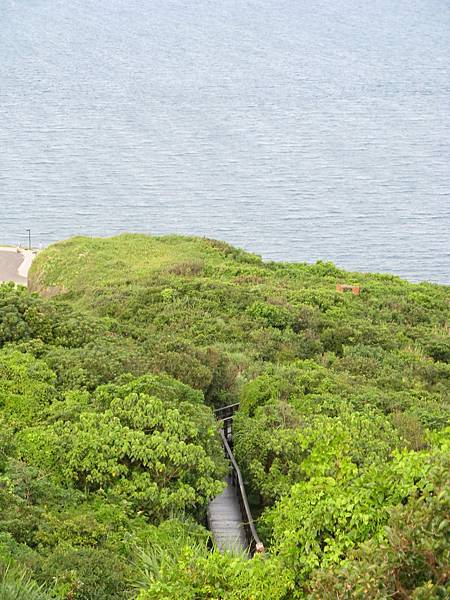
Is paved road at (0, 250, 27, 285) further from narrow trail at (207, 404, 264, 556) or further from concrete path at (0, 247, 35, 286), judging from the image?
narrow trail at (207, 404, 264, 556)

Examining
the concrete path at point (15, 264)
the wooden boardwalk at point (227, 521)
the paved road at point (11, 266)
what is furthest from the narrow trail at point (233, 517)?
the paved road at point (11, 266)

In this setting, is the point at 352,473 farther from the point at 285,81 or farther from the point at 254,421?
the point at 285,81

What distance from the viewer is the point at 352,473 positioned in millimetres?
11641

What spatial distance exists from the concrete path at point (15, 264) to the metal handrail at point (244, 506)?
29.0m

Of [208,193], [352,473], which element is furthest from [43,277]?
[352,473]

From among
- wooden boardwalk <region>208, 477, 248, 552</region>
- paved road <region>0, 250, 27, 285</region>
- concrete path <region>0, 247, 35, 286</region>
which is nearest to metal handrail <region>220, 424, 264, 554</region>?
wooden boardwalk <region>208, 477, 248, 552</region>

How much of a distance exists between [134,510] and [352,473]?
435cm

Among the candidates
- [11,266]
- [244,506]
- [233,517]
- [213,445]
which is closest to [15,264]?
[11,266]

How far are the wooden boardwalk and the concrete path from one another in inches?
1176

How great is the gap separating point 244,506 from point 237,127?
7175 cm

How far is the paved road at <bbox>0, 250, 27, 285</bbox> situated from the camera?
1833 inches

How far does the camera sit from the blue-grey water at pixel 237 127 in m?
63.5

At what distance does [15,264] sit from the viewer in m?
49.6

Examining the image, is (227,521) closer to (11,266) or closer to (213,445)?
(213,445)
